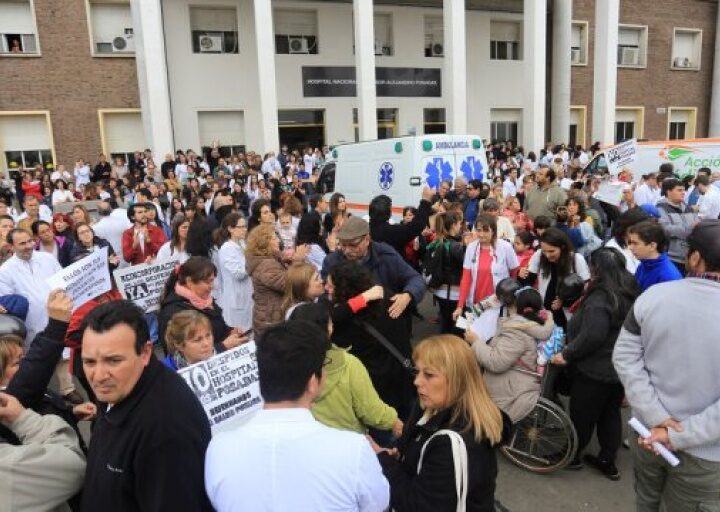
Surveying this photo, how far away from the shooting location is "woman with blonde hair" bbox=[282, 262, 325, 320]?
343 centimetres

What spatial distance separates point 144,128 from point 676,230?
58.6ft

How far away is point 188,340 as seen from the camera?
2.99 metres

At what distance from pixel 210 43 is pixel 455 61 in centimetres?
916

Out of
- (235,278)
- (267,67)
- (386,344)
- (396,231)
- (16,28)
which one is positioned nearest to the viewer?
(386,344)

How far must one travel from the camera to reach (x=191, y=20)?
1970cm

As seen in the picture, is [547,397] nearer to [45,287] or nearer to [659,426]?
[659,426]

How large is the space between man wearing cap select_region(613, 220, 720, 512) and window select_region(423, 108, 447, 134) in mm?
22360

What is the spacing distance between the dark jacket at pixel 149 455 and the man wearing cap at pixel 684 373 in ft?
6.58

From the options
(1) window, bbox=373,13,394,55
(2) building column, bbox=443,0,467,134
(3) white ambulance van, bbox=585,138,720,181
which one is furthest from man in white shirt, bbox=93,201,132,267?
(1) window, bbox=373,13,394,55

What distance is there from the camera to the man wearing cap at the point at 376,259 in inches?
152

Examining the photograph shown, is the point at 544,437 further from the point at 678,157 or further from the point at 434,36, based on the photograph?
the point at 434,36

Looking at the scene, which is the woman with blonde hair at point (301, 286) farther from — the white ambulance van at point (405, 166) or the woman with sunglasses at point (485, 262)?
the white ambulance van at point (405, 166)

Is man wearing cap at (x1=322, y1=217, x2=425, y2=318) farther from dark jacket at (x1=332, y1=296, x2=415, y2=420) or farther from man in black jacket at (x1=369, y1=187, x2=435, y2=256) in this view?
man in black jacket at (x1=369, y1=187, x2=435, y2=256)

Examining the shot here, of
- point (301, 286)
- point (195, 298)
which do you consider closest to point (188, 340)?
point (195, 298)
